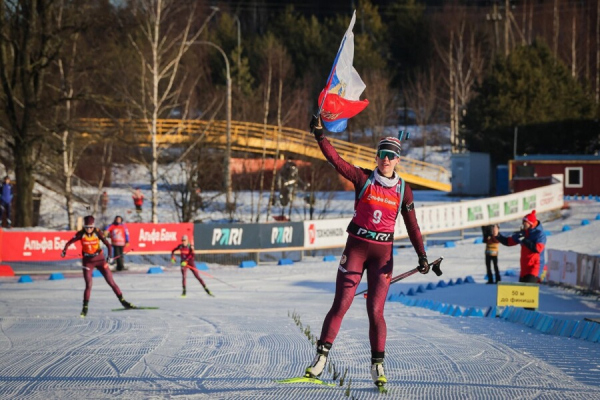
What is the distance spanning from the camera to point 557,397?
7.24 m

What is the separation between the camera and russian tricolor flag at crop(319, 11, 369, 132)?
26.5 feet

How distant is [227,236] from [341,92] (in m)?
22.5

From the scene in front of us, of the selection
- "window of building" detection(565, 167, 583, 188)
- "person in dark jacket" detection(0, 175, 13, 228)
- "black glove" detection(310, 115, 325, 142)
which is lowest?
"person in dark jacket" detection(0, 175, 13, 228)

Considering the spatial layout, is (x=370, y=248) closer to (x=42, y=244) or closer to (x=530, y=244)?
(x=530, y=244)

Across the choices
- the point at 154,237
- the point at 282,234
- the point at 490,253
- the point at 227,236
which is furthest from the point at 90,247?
the point at 282,234

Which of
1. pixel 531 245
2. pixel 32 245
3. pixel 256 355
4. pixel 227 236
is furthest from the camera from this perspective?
pixel 227 236

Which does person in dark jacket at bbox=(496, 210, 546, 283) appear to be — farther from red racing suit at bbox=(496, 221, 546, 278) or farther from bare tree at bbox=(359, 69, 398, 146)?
bare tree at bbox=(359, 69, 398, 146)

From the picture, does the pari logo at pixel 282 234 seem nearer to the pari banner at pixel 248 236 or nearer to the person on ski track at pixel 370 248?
the pari banner at pixel 248 236

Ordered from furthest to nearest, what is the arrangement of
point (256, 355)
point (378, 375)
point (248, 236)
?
1. point (248, 236)
2. point (256, 355)
3. point (378, 375)

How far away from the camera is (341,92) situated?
8164 mm

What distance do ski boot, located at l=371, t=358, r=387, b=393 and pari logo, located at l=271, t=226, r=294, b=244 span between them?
23385 mm

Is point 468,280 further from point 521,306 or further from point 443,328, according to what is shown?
point 443,328

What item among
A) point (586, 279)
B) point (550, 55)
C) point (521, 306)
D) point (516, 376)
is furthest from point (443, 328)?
point (550, 55)

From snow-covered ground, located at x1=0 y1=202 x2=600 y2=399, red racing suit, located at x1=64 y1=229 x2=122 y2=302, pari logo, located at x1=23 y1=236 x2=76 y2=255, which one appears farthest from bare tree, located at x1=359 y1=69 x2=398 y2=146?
red racing suit, located at x1=64 y1=229 x2=122 y2=302
